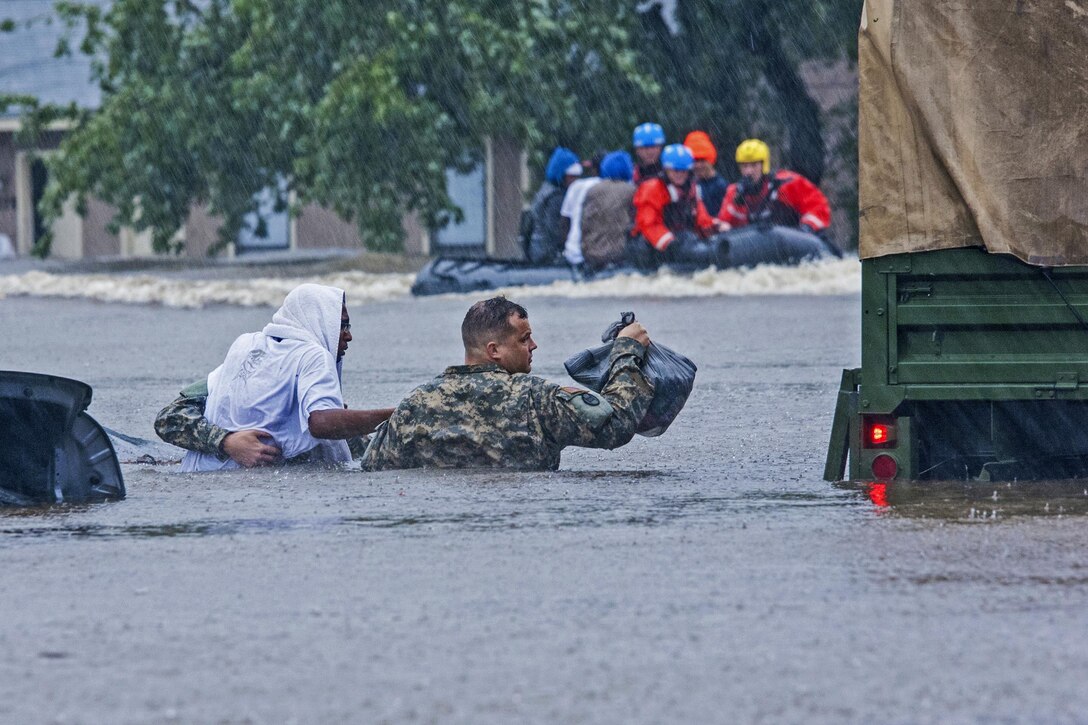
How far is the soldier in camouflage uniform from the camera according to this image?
8836 mm

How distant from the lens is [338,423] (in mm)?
9031

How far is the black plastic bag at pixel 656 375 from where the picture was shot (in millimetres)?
8867

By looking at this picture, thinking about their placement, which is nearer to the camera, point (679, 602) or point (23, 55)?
point (679, 602)

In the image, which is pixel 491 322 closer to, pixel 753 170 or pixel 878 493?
pixel 878 493

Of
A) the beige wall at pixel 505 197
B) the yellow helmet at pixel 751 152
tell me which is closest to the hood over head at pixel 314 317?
the yellow helmet at pixel 751 152

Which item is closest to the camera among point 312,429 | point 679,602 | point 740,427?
point 679,602

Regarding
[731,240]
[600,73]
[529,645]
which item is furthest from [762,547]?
[600,73]

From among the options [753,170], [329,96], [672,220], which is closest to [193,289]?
[329,96]

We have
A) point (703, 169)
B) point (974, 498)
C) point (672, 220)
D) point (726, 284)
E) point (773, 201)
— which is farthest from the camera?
point (703, 169)

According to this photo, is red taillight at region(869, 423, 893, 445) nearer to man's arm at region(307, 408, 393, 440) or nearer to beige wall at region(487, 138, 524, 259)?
man's arm at region(307, 408, 393, 440)

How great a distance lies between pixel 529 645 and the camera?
561cm

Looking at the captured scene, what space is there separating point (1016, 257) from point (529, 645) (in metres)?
3.43

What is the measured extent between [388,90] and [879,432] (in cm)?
2255

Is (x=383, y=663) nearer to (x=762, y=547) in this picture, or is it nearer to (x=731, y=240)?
(x=762, y=547)
